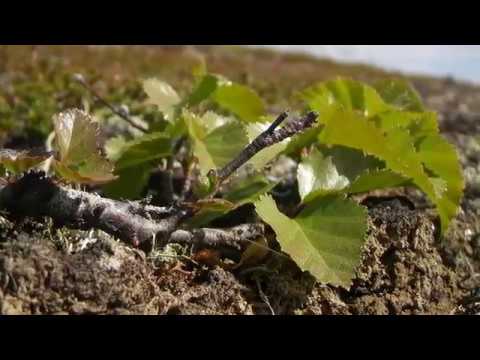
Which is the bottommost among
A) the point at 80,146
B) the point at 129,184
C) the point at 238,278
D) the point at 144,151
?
the point at 238,278

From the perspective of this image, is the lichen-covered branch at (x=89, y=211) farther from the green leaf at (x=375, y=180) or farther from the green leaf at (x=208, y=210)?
the green leaf at (x=375, y=180)

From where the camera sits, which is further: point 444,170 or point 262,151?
point 444,170

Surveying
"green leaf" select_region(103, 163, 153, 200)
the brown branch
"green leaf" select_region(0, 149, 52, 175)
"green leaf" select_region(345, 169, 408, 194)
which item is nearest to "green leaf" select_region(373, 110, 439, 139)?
"green leaf" select_region(345, 169, 408, 194)

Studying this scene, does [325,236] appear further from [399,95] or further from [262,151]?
[399,95]

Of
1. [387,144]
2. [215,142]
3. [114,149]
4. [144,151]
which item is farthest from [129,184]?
[387,144]

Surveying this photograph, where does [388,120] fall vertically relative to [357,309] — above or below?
above
